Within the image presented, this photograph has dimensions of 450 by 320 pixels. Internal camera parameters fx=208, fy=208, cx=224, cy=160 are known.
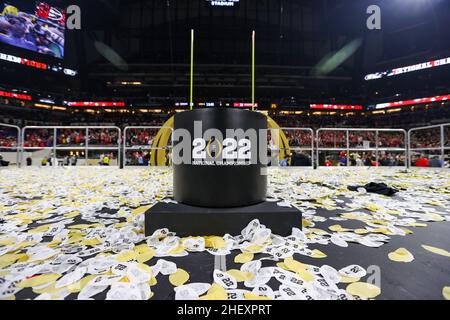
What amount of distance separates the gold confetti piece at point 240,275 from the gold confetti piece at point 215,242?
22 cm

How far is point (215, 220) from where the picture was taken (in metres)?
1.08

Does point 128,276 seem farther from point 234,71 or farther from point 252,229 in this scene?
point 234,71

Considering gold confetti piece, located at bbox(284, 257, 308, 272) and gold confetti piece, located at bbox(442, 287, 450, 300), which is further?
gold confetti piece, located at bbox(284, 257, 308, 272)

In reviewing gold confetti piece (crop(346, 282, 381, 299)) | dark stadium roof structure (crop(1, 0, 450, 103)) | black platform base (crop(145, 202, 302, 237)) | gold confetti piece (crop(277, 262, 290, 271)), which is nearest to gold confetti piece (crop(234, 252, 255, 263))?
gold confetti piece (crop(277, 262, 290, 271))

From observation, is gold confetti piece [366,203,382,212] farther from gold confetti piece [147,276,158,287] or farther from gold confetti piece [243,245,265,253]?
gold confetti piece [147,276,158,287]

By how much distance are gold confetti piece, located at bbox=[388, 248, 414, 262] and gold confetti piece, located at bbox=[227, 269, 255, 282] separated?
1.93 feet

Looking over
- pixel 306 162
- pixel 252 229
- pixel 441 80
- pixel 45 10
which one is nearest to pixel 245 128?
pixel 252 229

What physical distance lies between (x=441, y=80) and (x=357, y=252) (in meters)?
26.5

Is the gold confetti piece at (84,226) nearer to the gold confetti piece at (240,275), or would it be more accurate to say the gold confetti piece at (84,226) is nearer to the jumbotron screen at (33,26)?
the gold confetti piece at (240,275)

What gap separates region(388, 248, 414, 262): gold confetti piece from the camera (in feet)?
2.70

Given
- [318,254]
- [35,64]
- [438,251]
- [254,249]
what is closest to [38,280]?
[254,249]

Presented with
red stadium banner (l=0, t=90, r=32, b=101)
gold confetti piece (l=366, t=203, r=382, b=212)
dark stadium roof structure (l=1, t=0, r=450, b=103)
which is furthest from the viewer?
red stadium banner (l=0, t=90, r=32, b=101)

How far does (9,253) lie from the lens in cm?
86

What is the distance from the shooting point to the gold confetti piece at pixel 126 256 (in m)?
0.81
